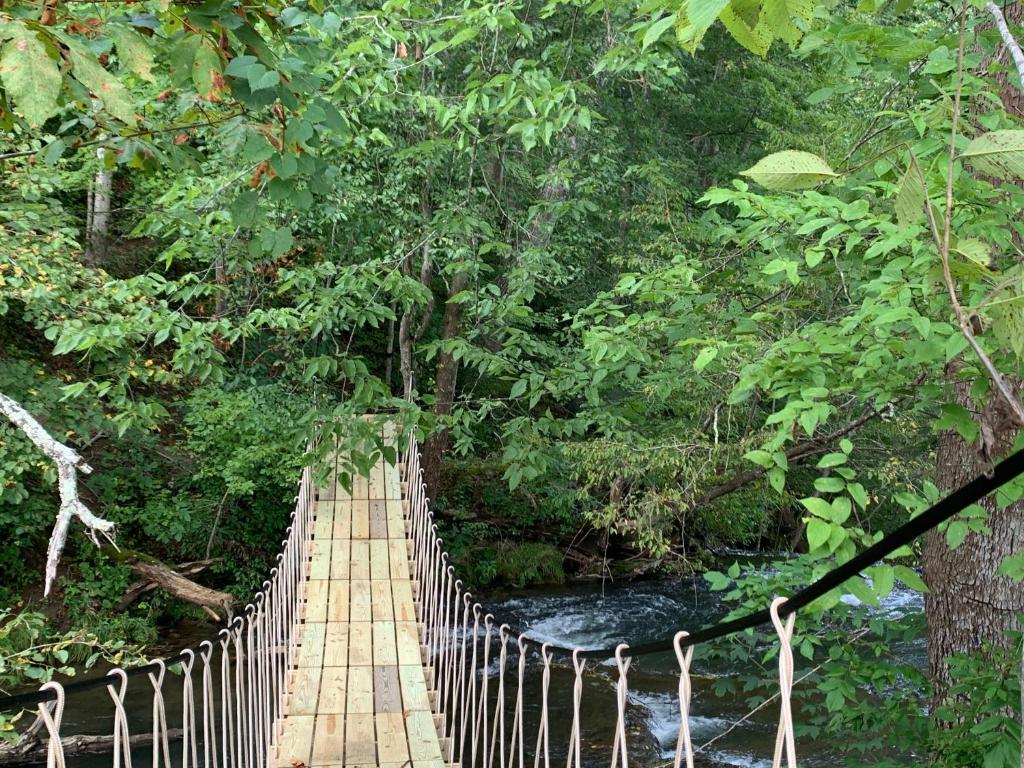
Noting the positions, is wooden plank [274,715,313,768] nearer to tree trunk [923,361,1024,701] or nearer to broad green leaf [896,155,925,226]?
tree trunk [923,361,1024,701]

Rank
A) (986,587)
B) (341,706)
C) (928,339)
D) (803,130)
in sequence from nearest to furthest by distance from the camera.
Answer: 1. (928,339)
2. (986,587)
3. (341,706)
4. (803,130)

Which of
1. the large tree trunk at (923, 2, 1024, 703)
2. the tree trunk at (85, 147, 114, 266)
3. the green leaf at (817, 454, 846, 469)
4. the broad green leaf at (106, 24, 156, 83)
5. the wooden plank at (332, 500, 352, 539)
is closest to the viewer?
the broad green leaf at (106, 24, 156, 83)

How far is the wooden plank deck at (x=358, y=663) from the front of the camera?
288 cm

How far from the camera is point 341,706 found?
3.19 metres

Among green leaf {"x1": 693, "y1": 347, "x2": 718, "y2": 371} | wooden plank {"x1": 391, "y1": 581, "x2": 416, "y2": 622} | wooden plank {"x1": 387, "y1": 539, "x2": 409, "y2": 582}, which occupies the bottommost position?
wooden plank {"x1": 391, "y1": 581, "x2": 416, "y2": 622}

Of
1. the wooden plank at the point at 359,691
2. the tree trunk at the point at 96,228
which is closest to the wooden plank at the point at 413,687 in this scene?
the wooden plank at the point at 359,691

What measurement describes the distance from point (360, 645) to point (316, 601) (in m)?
0.59

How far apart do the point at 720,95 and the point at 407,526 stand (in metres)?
5.33

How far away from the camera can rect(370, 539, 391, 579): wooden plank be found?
182 inches

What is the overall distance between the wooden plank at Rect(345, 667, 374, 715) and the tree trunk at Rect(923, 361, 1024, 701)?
1989 millimetres

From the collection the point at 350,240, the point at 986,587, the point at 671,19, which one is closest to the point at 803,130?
the point at 350,240

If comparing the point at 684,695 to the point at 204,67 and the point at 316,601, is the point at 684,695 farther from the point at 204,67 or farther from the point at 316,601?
the point at 316,601

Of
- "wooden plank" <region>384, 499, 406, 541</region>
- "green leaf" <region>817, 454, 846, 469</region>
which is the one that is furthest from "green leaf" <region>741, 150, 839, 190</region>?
"wooden plank" <region>384, 499, 406, 541</region>

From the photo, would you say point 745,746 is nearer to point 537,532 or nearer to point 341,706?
point 341,706
